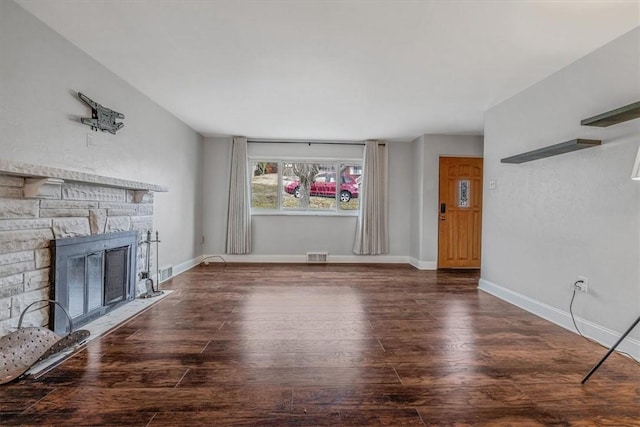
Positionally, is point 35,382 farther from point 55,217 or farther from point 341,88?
point 341,88

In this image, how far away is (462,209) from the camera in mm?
5211

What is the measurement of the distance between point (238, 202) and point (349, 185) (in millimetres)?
2098

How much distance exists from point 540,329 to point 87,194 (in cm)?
395

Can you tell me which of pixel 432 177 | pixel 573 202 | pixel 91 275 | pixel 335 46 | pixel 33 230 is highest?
pixel 335 46

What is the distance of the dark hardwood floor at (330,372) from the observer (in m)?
1.44

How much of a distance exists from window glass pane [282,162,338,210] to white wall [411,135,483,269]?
1626 millimetres

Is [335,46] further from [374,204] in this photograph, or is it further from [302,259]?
[302,259]

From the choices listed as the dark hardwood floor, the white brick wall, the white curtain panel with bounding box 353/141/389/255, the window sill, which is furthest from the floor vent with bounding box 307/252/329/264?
the white brick wall

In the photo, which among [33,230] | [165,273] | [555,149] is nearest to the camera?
[33,230]

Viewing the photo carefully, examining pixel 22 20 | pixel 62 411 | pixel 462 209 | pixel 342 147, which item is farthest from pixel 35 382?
pixel 462 209

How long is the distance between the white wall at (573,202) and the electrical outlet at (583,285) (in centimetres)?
4

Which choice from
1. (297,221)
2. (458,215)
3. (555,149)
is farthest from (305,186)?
(555,149)

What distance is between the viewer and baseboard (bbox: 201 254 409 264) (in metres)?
5.59

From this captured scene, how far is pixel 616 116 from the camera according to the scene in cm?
208
